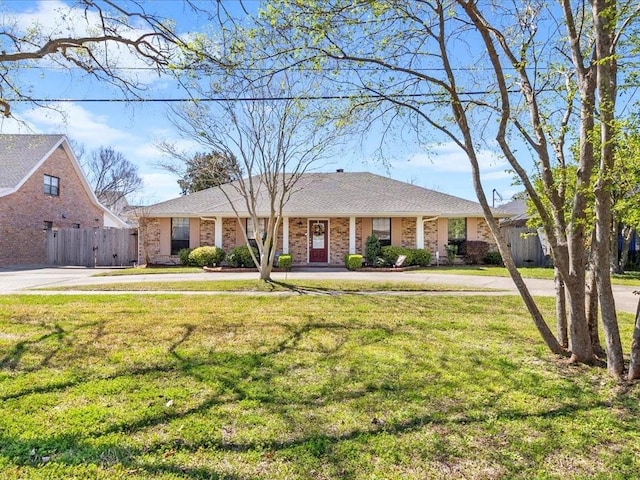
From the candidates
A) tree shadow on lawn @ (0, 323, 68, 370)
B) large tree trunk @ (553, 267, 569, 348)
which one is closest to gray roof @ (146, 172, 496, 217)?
tree shadow on lawn @ (0, 323, 68, 370)

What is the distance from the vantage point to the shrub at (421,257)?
18.0 m

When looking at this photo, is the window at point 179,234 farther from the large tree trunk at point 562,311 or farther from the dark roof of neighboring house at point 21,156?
the large tree trunk at point 562,311

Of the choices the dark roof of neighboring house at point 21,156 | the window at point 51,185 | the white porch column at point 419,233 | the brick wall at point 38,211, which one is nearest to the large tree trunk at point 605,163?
the white porch column at point 419,233

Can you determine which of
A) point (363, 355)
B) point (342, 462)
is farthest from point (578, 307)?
point (342, 462)

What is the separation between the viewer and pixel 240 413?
3.27 metres

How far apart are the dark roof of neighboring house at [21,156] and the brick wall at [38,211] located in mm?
369

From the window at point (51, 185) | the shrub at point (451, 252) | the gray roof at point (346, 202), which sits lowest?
the shrub at point (451, 252)

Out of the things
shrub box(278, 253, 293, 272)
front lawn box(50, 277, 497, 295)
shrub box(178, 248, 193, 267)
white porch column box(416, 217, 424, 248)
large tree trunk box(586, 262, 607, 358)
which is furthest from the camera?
white porch column box(416, 217, 424, 248)

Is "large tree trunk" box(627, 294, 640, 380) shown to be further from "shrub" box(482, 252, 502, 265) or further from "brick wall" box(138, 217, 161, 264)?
"brick wall" box(138, 217, 161, 264)

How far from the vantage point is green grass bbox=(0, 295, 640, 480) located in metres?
2.56

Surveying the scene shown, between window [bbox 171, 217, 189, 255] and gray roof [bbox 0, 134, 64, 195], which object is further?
window [bbox 171, 217, 189, 255]

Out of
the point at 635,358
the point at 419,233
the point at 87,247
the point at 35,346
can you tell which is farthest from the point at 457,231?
the point at 87,247

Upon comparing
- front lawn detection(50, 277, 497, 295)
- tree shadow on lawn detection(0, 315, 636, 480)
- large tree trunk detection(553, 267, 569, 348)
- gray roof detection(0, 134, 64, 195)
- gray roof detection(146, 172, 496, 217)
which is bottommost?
tree shadow on lawn detection(0, 315, 636, 480)

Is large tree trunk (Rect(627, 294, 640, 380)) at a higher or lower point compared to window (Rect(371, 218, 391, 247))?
lower
